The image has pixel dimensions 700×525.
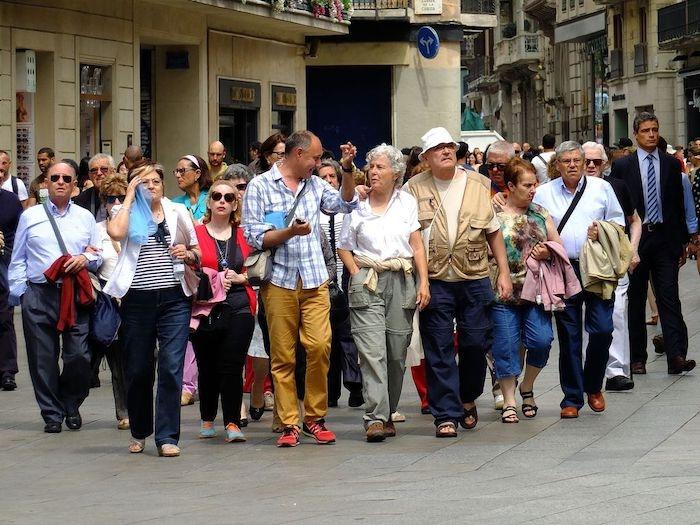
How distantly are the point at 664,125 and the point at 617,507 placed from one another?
49537mm

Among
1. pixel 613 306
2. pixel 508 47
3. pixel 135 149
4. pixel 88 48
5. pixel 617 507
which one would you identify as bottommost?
pixel 617 507

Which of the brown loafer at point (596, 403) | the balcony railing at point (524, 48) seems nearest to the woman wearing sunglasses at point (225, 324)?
the brown loafer at point (596, 403)

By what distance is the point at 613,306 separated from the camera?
1195 centimetres

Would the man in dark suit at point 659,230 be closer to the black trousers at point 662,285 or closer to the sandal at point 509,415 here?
the black trousers at point 662,285

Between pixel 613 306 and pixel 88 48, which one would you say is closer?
pixel 613 306

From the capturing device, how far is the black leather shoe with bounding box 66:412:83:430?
11.7 metres

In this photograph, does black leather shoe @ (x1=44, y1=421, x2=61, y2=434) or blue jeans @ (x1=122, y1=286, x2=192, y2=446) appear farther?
black leather shoe @ (x1=44, y1=421, x2=61, y2=434)

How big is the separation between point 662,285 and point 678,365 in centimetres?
67

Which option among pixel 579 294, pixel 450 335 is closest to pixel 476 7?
pixel 579 294

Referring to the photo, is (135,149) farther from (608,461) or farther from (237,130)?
(237,130)

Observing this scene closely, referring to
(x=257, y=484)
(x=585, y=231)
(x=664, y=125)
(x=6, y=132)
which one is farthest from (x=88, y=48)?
(x=664, y=125)

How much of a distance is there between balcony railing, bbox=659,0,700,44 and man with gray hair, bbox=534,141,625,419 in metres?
39.6

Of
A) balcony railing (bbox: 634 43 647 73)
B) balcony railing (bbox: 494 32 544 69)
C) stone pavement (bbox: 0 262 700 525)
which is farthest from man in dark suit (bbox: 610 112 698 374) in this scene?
balcony railing (bbox: 494 32 544 69)

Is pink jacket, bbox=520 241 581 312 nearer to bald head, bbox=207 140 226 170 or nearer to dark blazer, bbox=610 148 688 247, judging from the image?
dark blazer, bbox=610 148 688 247
